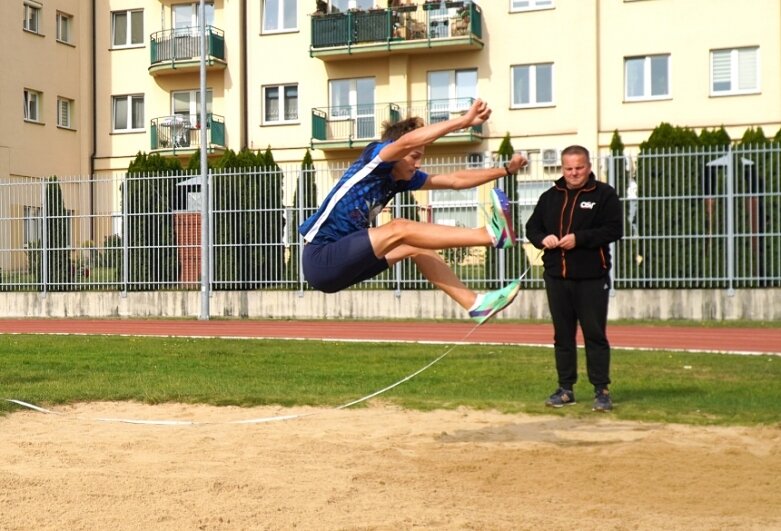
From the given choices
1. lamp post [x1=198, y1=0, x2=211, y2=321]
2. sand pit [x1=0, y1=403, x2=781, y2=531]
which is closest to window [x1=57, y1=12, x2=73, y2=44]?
lamp post [x1=198, y1=0, x2=211, y2=321]

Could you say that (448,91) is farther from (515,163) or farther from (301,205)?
(515,163)

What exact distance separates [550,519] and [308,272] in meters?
2.72

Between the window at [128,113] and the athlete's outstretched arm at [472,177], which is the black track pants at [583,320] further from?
the window at [128,113]

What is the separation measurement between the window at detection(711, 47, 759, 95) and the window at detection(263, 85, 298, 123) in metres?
14.2

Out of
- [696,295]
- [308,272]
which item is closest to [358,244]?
[308,272]

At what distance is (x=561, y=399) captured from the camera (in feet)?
30.1

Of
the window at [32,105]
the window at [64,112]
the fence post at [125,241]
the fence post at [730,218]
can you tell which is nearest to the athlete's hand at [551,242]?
the fence post at [730,218]

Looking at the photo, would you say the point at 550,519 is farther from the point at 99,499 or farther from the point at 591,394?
the point at 591,394

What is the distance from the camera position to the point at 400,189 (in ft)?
24.4

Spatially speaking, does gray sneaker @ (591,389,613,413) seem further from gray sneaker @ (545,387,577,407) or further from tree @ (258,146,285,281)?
tree @ (258,146,285,281)

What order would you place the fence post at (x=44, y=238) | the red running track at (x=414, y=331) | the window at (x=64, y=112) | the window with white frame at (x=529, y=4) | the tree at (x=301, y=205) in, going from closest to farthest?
the red running track at (x=414, y=331) < the tree at (x=301, y=205) < the fence post at (x=44, y=238) < the window with white frame at (x=529, y=4) < the window at (x=64, y=112)

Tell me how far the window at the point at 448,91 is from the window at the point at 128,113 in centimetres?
1168

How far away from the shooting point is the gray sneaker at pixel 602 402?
8844mm

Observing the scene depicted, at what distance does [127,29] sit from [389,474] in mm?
35265
